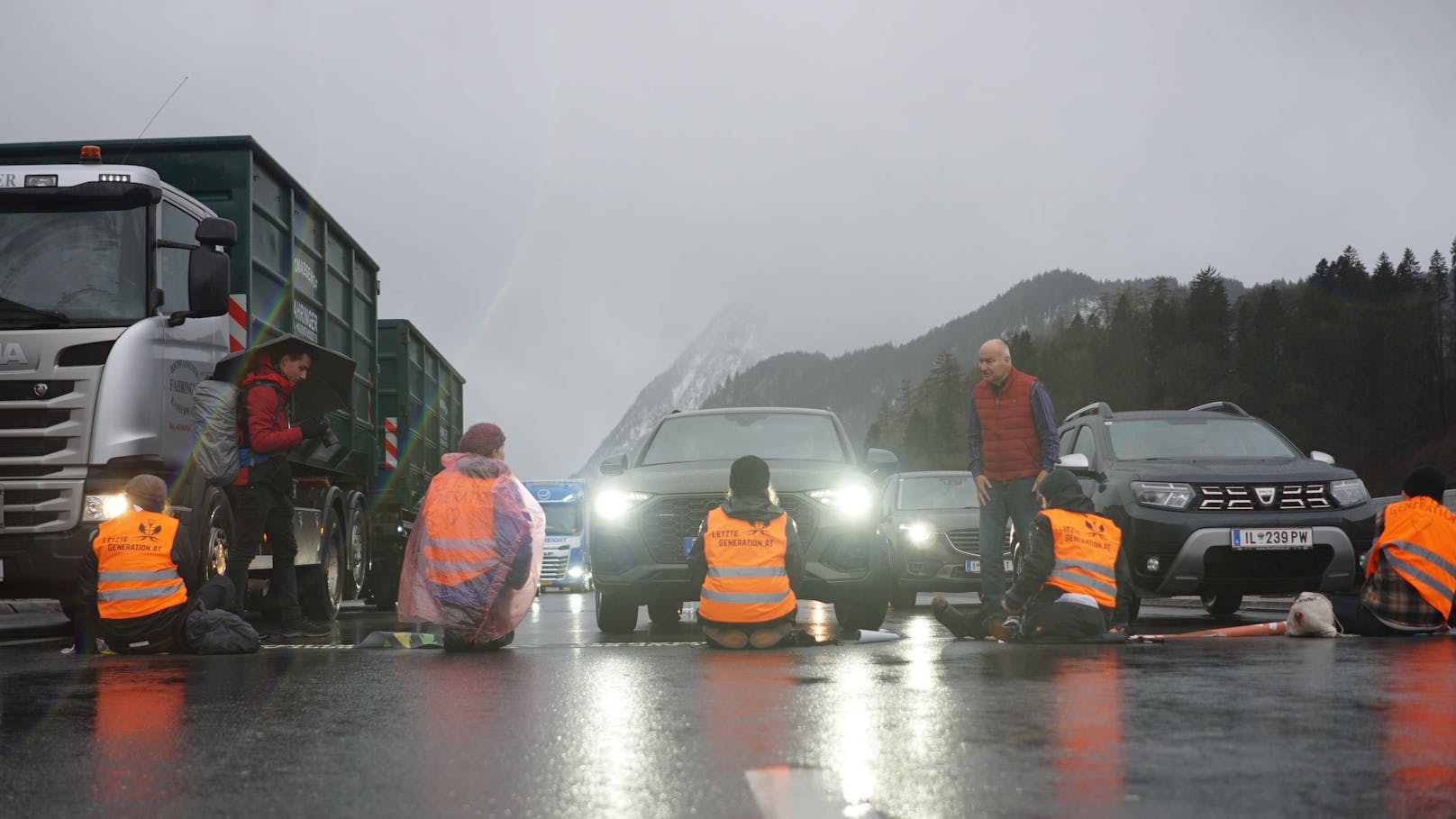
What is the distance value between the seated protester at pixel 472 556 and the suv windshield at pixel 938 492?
31.9ft

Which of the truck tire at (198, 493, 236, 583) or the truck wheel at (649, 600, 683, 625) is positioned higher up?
the truck tire at (198, 493, 236, 583)

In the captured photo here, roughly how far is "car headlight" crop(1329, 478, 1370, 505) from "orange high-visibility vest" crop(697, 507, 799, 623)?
4.97 meters

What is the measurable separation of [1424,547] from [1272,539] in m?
1.71

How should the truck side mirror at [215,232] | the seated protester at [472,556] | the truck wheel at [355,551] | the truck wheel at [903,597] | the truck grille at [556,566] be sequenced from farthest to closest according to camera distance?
the truck grille at [556,566] < the truck wheel at [903,597] < the truck wheel at [355,551] < the truck side mirror at [215,232] < the seated protester at [472,556]

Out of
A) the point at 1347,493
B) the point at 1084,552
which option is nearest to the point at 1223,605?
the point at 1347,493

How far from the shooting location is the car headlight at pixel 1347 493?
1146cm

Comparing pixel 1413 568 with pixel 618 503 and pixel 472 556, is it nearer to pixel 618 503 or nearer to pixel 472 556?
pixel 618 503

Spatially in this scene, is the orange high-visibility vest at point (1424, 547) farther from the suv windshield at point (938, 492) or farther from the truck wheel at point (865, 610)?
the suv windshield at point (938, 492)

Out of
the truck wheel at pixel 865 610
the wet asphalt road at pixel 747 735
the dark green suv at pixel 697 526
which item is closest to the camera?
the wet asphalt road at pixel 747 735

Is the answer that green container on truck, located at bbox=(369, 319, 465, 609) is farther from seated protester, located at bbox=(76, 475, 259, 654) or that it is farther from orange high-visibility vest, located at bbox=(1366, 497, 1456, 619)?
orange high-visibility vest, located at bbox=(1366, 497, 1456, 619)

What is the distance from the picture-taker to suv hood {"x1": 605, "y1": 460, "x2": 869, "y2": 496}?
1067cm

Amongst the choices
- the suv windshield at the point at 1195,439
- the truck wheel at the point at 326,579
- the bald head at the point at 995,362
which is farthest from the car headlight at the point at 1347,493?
the truck wheel at the point at 326,579

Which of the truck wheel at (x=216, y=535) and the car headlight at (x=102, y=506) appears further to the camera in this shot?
the truck wheel at (x=216, y=535)

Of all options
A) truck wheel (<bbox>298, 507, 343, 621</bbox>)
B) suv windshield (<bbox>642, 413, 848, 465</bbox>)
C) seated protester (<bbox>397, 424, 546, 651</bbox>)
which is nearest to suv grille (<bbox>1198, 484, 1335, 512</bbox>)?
suv windshield (<bbox>642, 413, 848, 465</bbox>)
